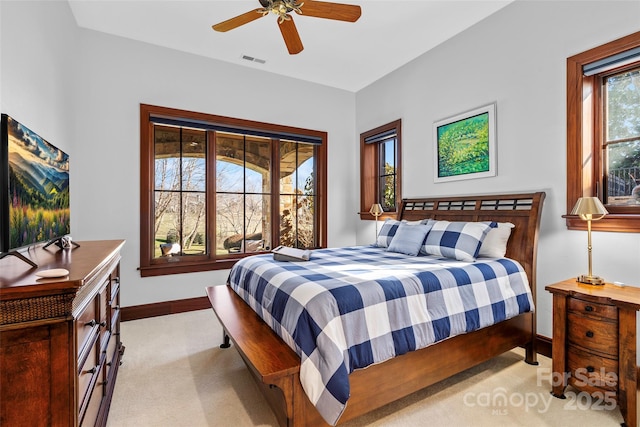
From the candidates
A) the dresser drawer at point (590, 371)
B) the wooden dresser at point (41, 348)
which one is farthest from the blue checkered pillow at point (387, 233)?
the wooden dresser at point (41, 348)

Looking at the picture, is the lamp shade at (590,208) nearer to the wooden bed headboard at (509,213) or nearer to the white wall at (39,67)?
the wooden bed headboard at (509,213)

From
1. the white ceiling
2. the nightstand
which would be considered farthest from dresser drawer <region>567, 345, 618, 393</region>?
the white ceiling

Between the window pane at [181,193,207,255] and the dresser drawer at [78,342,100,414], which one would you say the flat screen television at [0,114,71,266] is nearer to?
the dresser drawer at [78,342,100,414]

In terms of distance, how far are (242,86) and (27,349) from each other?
3.78m

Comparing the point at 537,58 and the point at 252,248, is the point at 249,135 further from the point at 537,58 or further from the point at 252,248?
the point at 537,58

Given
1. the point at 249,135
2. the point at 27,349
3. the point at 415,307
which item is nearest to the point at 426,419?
the point at 415,307

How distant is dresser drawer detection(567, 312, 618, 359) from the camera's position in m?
1.81

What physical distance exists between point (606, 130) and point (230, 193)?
12.8 ft

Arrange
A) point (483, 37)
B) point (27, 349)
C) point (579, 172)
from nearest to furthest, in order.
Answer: point (27, 349)
point (579, 172)
point (483, 37)

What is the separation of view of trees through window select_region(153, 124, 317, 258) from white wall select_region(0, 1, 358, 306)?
30cm

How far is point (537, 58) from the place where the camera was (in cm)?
270

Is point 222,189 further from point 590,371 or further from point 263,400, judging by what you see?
point 590,371

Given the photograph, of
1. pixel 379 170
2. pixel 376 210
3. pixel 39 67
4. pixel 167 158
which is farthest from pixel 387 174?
pixel 39 67

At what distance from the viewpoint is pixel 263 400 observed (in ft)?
6.56
